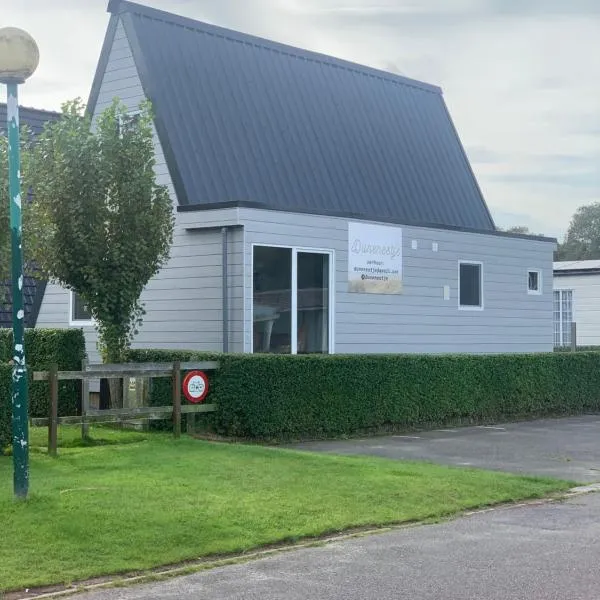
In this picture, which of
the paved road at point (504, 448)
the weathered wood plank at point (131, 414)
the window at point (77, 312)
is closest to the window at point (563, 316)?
the paved road at point (504, 448)

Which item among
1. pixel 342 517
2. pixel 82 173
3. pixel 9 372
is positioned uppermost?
pixel 82 173

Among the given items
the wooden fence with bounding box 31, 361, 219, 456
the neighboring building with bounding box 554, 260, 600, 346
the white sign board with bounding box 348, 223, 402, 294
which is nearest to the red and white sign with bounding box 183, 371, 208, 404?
the wooden fence with bounding box 31, 361, 219, 456

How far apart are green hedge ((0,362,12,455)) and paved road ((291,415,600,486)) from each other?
4251mm

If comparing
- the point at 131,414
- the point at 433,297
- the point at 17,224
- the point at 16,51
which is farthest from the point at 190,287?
the point at 16,51

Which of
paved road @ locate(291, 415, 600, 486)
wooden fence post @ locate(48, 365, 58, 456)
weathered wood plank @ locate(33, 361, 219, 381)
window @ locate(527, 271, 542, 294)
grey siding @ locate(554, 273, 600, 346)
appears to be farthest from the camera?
grey siding @ locate(554, 273, 600, 346)

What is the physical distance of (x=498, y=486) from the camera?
11.1 meters

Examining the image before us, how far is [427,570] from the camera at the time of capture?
7.69 m

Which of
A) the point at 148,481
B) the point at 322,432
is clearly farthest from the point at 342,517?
the point at 322,432

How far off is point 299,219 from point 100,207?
3456 mm

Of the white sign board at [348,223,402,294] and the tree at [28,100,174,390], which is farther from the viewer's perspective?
the white sign board at [348,223,402,294]

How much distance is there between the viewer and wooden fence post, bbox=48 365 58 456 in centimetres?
1277

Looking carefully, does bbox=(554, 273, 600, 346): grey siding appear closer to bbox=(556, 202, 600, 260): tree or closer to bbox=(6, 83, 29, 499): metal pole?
bbox=(6, 83, 29, 499): metal pole

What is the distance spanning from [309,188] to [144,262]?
536 centimetres

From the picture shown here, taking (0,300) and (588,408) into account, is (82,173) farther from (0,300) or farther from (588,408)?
(588,408)
